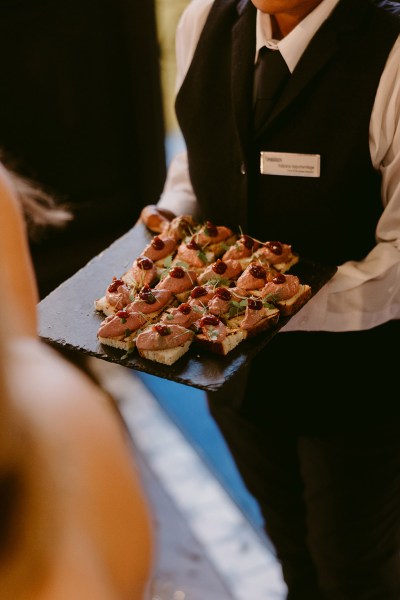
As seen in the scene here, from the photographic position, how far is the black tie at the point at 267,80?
172 centimetres

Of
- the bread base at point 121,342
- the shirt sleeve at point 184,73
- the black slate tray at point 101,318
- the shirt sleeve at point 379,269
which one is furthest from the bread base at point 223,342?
the shirt sleeve at point 184,73

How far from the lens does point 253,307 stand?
5.26ft

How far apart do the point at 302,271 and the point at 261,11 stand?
25.7 inches

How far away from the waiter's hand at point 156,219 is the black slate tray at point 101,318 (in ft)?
0.09

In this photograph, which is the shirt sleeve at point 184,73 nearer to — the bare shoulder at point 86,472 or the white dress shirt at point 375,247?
the white dress shirt at point 375,247

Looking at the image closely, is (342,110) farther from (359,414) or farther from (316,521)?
(316,521)

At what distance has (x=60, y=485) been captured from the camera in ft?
1.26

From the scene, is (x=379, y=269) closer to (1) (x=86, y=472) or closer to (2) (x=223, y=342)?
(2) (x=223, y=342)

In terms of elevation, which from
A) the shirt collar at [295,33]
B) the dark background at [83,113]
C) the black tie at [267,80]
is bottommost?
the dark background at [83,113]

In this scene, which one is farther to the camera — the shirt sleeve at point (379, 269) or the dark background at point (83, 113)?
the dark background at point (83, 113)

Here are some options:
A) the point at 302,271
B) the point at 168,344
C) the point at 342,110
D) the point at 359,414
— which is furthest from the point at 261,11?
the point at 359,414

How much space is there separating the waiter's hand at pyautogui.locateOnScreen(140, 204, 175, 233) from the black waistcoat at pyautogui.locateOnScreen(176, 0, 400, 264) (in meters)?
0.11

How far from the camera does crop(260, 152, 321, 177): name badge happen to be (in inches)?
66.4

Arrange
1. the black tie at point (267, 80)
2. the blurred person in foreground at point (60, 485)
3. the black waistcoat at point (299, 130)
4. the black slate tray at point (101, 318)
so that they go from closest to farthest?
the blurred person in foreground at point (60, 485)
the black slate tray at point (101, 318)
the black waistcoat at point (299, 130)
the black tie at point (267, 80)
